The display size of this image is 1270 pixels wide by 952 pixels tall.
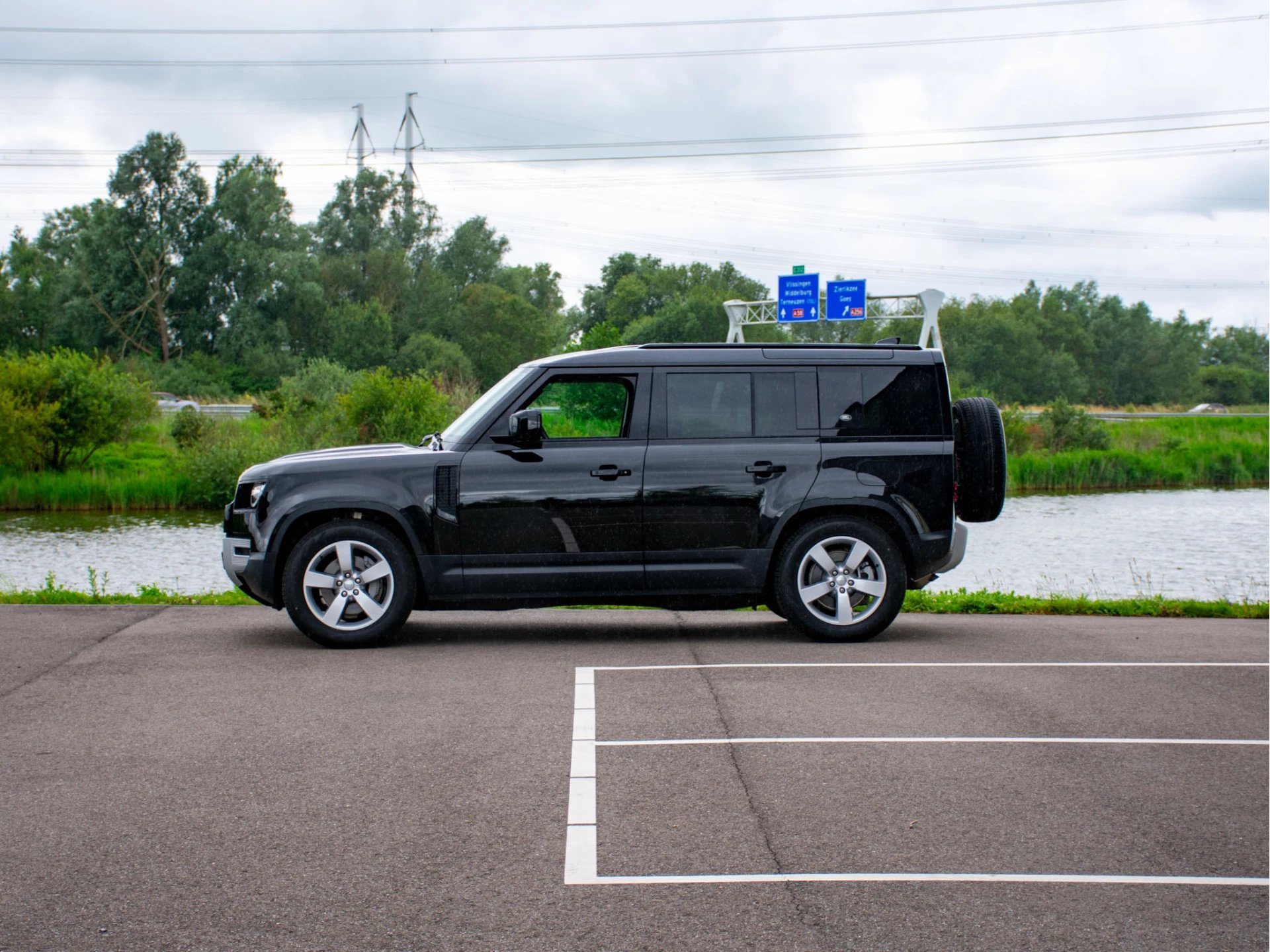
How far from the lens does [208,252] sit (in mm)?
80375

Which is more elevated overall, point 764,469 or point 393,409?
point 393,409

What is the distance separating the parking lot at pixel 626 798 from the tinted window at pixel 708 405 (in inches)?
61.4

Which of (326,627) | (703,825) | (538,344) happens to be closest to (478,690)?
(326,627)

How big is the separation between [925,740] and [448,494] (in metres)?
3.88

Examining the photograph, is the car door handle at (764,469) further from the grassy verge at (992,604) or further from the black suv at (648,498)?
the grassy verge at (992,604)

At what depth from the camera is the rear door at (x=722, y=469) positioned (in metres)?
9.01

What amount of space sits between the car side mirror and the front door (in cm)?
5

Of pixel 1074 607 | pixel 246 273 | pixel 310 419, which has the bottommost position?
pixel 1074 607

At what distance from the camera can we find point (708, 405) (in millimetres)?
9195

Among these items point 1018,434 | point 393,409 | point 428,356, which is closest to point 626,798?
point 393,409

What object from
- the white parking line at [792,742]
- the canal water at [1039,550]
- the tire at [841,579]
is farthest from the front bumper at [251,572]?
the canal water at [1039,550]

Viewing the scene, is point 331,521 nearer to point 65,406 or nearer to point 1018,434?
point 65,406

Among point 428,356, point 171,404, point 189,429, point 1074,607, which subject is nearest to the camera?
point 1074,607

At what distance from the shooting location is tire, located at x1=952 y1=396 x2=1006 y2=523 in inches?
372
